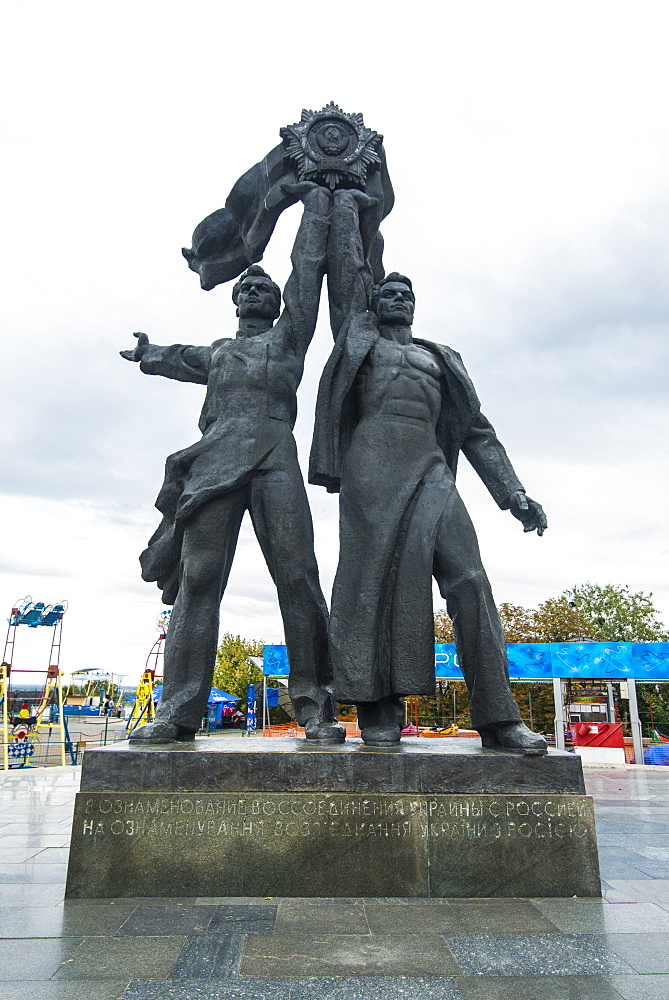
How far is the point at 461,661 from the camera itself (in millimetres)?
4816

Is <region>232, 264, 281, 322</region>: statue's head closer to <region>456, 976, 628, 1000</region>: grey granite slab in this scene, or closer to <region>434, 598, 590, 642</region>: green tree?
<region>456, 976, 628, 1000</region>: grey granite slab

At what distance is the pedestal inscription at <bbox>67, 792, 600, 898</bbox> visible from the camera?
13.2 feet

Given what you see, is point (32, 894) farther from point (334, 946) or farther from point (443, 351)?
point (443, 351)

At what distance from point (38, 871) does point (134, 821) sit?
1061mm

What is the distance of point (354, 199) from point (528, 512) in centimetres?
297

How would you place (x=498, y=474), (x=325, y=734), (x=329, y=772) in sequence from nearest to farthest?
(x=329, y=772)
(x=325, y=734)
(x=498, y=474)

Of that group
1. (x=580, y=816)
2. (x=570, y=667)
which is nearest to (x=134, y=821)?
(x=580, y=816)

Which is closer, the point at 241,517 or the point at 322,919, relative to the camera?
the point at 322,919

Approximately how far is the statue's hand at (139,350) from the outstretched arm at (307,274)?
125cm

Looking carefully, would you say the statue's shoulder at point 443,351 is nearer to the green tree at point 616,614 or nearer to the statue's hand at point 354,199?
the statue's hand at point 354,199

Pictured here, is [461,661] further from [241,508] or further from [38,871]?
[38,871]

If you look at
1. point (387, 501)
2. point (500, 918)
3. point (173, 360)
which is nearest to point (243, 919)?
point (500, 918)

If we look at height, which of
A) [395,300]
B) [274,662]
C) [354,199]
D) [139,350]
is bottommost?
[274,662]

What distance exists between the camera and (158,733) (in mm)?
4840
